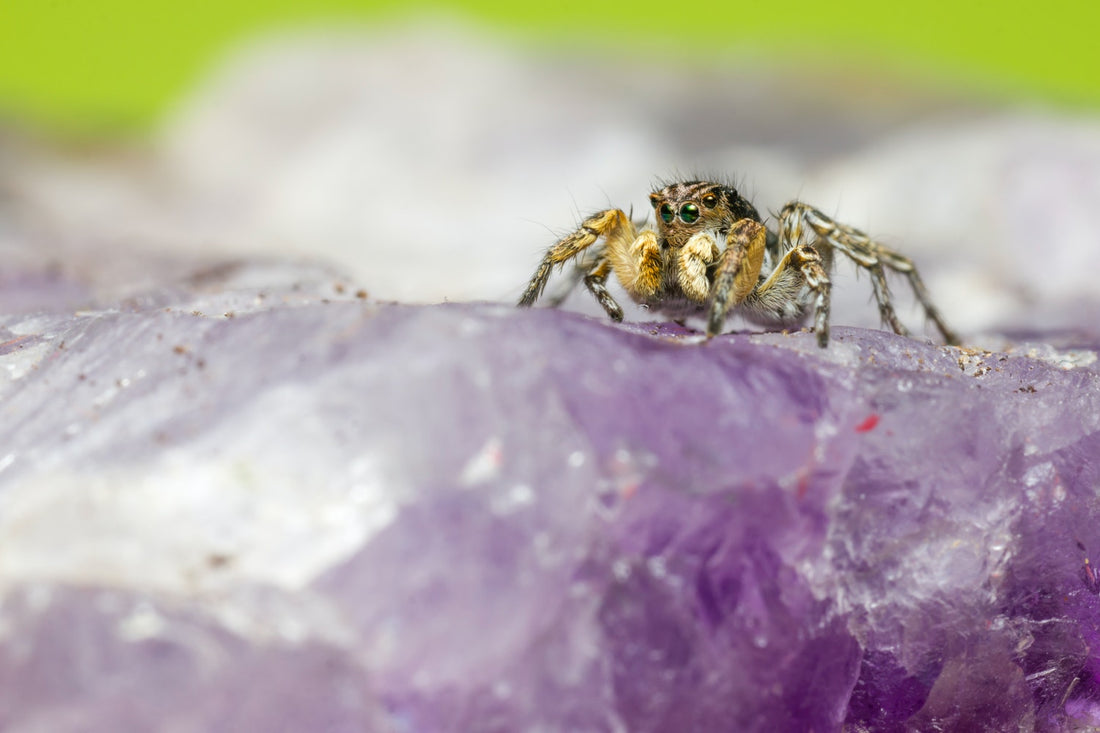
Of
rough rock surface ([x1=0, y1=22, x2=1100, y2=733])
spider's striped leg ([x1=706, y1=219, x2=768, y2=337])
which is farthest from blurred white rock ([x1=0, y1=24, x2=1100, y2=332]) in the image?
rough rock surface ([x1=0, y1=22, x2=1100, y2=733])

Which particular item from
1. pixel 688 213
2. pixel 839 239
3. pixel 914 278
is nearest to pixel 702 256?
pixel 688 213

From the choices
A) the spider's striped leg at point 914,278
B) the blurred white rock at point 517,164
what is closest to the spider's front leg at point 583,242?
the spider's striped leg at point 914,278

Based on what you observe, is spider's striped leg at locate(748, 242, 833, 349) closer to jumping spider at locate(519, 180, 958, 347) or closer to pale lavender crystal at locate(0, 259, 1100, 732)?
jumping spider at locate(519, 180, 958, 347)

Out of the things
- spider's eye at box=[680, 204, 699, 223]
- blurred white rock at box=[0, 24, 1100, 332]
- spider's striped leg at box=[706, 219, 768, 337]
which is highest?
spider's eye at box=[680, 204, 699, 223]

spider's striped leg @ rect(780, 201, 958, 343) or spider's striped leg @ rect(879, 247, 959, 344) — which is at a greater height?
spider's striped leg @ rect(780, 201, 958, 343)

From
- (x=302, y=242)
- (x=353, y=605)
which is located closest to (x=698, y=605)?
(x=353, y=605)

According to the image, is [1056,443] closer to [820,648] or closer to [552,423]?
[820,648]
